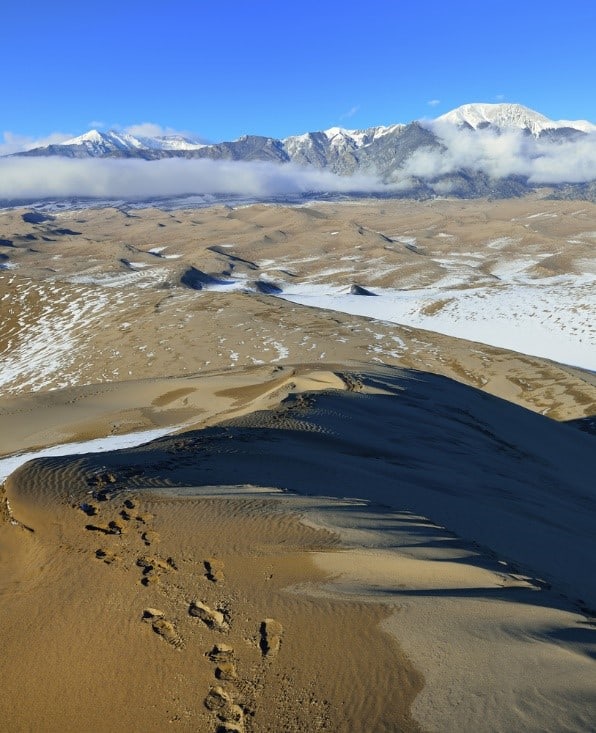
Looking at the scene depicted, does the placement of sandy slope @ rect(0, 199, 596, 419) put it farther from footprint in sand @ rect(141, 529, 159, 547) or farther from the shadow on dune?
footprint in sand @ rect(141, 529, 159, 547)

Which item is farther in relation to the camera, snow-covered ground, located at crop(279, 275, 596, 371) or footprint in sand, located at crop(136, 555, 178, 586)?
snow-covered ground, located at crop(279, 275, 596, 371)

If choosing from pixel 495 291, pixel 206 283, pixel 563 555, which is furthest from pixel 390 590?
pixel 206 283

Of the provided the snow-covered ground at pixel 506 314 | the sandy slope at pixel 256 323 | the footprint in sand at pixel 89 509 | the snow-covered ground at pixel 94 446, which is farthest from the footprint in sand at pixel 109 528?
the snow-covered ground at pixel 506 314

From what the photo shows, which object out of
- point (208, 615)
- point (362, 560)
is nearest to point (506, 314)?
point (362, 560)

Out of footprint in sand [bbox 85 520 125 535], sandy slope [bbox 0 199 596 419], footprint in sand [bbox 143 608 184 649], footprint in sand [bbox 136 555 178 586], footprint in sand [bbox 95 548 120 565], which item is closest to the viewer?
footprint in sand [bbox 143 608 184 649]

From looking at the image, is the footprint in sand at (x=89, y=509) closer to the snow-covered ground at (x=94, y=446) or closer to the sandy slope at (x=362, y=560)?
the sandy slope at (x=362, y=560)

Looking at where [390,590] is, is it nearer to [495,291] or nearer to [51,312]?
[51,312]

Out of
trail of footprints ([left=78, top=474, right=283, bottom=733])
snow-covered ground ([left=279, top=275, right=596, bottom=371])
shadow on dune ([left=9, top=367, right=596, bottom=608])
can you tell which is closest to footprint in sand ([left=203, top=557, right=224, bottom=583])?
trail of footprints ([left=78, top=474, right=283, bottom=733])
